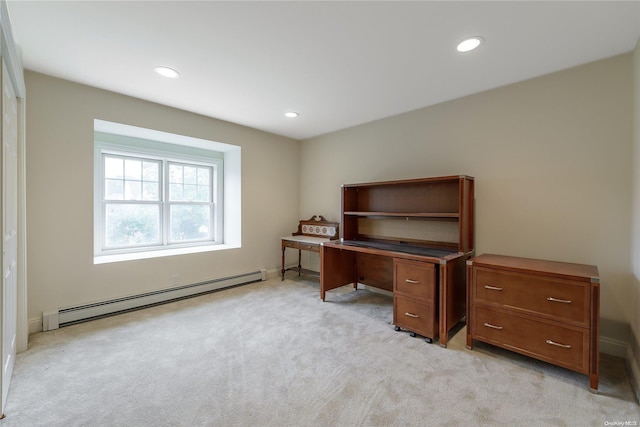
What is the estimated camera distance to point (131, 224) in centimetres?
356

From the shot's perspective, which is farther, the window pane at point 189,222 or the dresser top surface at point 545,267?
the window pane at point 189,222

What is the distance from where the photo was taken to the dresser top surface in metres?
1.80

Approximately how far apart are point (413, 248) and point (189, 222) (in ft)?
10.6

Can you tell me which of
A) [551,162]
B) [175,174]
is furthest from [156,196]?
[551,162]

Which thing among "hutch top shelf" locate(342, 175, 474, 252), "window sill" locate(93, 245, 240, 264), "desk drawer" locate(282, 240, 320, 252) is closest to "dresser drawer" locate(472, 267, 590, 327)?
"hutch top shelf" locate(342, 175, 474, 252)

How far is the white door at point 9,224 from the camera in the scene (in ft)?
5.15

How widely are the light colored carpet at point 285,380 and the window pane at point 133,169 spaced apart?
181 cm

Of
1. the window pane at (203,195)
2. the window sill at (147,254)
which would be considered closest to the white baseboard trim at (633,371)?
the window sill at (147,254)

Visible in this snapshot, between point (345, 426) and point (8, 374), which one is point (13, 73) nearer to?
point (8, 374)

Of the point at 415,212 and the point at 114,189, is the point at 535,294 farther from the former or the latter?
the point at 114,189

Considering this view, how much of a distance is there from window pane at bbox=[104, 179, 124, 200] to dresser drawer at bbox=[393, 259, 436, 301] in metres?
3.45

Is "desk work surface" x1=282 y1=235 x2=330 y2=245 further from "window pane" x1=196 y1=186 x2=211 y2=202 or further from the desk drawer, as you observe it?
"window pane" x1=196 y1=186 x2=211 y2=202

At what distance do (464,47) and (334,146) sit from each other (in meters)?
2.36

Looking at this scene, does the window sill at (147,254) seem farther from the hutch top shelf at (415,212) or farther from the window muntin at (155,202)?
the hutch top shelf at (415,212)
